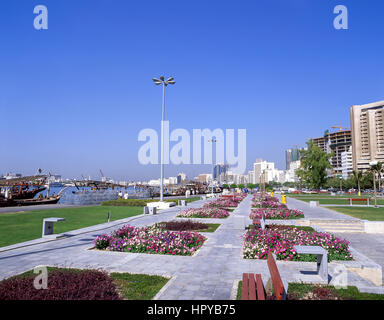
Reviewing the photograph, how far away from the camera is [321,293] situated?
4.94 meters

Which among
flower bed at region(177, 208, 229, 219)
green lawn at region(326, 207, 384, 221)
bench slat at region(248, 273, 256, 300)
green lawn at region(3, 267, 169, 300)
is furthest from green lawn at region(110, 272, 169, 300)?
green lawn at region(326, 207, 384, 221)

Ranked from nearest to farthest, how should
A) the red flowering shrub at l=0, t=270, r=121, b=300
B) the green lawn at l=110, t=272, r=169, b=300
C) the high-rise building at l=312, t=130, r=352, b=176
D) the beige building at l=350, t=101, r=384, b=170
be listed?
1. the red flowering shrub at l=0, t=270, r=121, b=300
2. the green lawn at l=110, t=272, r=169, b=300
3. the beige building at l=350, t=101, r=384, b=170
4. the high-rise building at l=312, t=130, r=352, b=176

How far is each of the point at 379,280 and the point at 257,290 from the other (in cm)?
359

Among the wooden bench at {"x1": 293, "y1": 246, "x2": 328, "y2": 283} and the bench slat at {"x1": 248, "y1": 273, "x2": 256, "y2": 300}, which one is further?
the wooden bench at {"x1": 293, "y1": 246, "x2": 328, "y2": 283}

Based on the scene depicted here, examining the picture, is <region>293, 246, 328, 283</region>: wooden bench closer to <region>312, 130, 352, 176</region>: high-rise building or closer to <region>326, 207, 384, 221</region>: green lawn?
<region>326, 207, 384, 221</region>: green lawn

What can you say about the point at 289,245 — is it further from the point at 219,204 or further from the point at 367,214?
the point at 219,204

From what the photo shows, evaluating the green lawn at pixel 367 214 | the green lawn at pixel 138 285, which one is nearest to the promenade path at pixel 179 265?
the green lawn at pixel 138 285

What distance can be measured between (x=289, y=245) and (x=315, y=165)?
65.6m

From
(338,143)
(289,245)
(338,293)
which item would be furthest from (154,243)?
(338,143)

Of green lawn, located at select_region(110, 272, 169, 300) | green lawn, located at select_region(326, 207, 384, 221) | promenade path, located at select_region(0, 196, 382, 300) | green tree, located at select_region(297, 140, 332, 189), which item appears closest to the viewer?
green lawn, located at select_region(110, 272, 169, 300)

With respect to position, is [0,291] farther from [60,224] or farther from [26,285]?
[60,224]

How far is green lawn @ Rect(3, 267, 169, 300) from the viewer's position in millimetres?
5169

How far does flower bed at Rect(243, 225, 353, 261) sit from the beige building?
134666 mm

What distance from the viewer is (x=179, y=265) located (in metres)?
7.30
